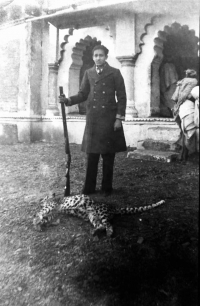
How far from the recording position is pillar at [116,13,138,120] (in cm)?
188

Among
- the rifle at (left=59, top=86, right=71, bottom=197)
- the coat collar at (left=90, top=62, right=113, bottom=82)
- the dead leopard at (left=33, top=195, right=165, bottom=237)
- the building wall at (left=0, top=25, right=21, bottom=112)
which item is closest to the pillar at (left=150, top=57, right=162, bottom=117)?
the coat collar at (left=90, top=62, right=113, bottom=82)

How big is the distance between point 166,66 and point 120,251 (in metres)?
1.44

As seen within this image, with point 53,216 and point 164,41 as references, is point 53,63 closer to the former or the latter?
point 164,41

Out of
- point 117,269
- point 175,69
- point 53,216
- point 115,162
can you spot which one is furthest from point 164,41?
point 117,269

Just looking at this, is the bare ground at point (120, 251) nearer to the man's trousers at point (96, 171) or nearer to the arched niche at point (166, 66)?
the man's trousers at point (96, 171)

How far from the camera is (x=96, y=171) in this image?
71.4 inches

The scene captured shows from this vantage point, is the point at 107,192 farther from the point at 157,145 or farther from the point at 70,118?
the point at 70,118

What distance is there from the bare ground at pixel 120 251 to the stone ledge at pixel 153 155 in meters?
0.03

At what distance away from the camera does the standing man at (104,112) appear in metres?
1.72

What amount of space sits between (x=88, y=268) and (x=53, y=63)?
54.3 inches

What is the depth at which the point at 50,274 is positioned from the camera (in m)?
1.55

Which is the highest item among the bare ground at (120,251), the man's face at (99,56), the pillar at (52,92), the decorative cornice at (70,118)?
the man's face at (99,56)

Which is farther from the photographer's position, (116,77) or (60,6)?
(60,6)

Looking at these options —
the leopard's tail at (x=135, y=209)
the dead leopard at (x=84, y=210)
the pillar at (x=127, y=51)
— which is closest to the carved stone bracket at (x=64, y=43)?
the pillar at (x=127, y=51)
